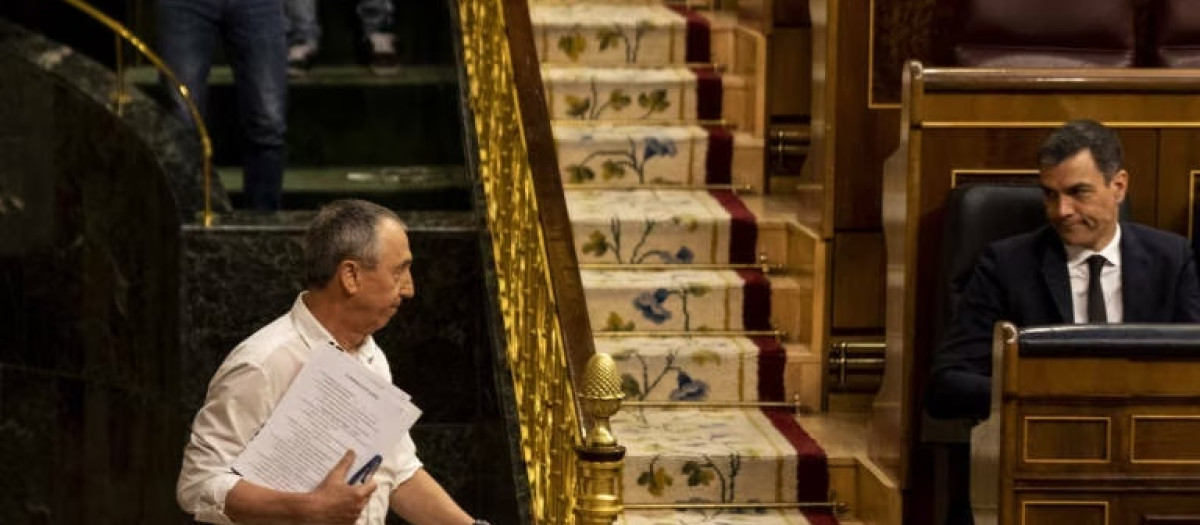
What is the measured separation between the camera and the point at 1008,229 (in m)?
4.80

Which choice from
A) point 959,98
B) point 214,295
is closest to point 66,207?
point 214,295

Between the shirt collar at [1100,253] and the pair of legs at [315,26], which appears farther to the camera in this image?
the pair of legs at [315,26]

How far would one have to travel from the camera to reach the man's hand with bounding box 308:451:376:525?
342 centimetres

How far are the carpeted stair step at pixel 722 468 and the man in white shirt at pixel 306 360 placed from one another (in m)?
1.61

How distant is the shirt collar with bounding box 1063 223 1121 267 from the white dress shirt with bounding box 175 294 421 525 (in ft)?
5.50

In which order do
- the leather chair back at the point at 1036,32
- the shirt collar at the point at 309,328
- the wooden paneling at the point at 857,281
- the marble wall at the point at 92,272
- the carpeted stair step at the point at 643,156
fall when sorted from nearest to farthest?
the shirt collar at the point at 309,328
the leather chair back at the point at 1036,32
the wooden paneling at the point at 857,281
the marble wall at the point at 92,272
the carpeted stair step at the point at 643,156

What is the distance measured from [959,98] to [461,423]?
71.6 inches

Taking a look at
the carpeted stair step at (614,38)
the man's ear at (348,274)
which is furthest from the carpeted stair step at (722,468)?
the man's ear at (348,274)

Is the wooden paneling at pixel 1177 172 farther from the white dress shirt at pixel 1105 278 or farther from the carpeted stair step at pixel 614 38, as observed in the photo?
the carpeted stair step at pixel 614 38

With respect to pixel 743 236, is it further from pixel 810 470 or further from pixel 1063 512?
pixel 1063 512

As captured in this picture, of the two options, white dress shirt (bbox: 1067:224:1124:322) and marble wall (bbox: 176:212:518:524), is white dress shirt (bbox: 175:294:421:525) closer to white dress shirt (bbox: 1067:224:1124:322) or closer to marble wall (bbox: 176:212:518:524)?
white dress shirt (bbox: 1067:224:1124:322)

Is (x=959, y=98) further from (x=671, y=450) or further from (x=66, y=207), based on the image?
(x=66, y=207)

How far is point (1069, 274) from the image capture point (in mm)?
4609

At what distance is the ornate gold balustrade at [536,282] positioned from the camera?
13.1 feet
